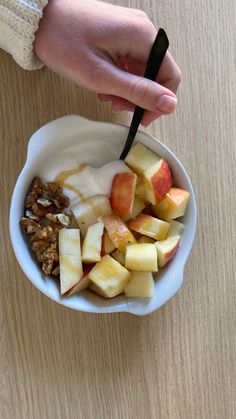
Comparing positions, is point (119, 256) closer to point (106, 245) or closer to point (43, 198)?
point (106, 245)

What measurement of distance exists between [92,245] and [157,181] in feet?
0.41

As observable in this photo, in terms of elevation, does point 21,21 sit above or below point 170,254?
above

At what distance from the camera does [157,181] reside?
0.78 metres

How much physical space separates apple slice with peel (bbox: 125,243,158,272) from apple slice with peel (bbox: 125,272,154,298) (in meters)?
0.02

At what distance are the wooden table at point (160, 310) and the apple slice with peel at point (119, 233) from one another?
0.13 m

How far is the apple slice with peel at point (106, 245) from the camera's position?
0.79 m

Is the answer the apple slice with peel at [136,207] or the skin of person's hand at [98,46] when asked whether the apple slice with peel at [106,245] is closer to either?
the apple slice with peel at [136,207]

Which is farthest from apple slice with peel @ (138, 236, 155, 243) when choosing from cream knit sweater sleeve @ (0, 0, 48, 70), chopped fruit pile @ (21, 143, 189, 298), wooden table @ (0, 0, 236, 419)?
cream knit sweater sleeve @ (0, 0, 48, 70)

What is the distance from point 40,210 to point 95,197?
78mm

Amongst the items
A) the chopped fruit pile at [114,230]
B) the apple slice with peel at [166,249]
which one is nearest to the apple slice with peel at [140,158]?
the chopped fruit pile at [114,230]

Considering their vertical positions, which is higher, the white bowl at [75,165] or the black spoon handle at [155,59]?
the black spoon handle at [155,59]

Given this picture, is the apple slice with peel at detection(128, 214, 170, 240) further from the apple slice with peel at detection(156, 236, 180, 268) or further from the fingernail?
the fingernail

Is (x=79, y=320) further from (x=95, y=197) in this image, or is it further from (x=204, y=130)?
(x=204, y=130)

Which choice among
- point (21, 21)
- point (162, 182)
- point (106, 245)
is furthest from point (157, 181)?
point (21, 21)
